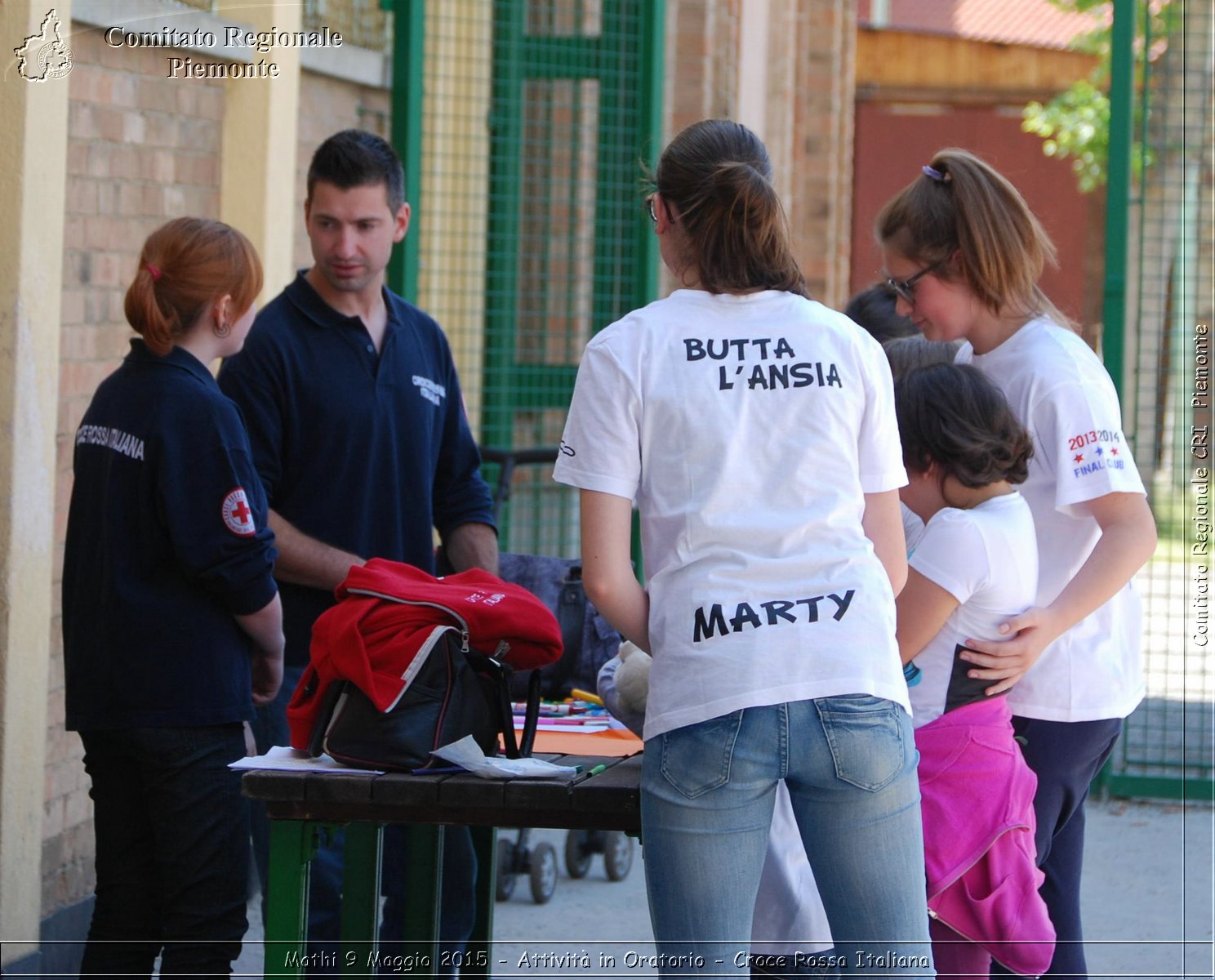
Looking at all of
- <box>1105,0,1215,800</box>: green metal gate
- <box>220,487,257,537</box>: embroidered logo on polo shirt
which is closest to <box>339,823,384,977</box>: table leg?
<box>220,487,257,537</box>: embroidered logo on polo shirt

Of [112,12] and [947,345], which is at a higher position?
[112,12]

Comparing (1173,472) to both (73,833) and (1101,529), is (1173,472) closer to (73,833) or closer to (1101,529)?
(1101,529)

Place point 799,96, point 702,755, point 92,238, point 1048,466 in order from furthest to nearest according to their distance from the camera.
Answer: point 799,96
point 92,238
point 1048,466
point 702,755

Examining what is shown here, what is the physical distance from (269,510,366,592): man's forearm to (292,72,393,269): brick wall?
7.40 feet

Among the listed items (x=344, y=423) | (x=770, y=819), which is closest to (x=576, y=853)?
(x=344, y=423)

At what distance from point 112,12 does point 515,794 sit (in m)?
2.90

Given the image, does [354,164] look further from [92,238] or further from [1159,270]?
[1159,270]

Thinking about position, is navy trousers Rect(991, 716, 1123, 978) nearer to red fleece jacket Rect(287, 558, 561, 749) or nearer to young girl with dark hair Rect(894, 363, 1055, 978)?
young girl with dark hair Rect(894, 363, 1055, 978)

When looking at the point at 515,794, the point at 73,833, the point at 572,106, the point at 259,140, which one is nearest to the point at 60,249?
the point at 259,140

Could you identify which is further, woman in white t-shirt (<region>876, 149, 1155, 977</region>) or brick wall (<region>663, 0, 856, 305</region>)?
brick wall (<region>663, 0, 856, 305</region>)

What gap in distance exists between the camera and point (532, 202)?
6797mm

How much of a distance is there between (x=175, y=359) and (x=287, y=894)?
3.68 ft

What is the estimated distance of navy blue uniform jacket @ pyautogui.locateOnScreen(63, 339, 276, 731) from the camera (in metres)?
3.17

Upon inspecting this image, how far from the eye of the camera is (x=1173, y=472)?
23.6ft
